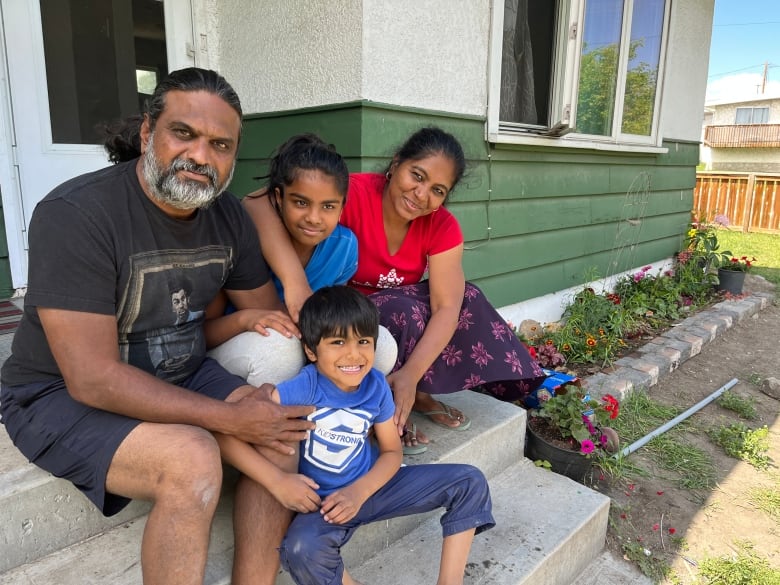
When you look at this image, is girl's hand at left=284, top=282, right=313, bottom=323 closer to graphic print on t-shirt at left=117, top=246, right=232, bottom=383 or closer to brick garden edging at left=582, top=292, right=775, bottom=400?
graphic print on t-shirt at left=117, top=246, right=232, bottom=383

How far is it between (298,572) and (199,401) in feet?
1.49

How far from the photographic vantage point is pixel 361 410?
4.82ft

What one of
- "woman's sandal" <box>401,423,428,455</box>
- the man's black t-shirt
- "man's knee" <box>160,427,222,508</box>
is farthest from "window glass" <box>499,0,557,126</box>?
"man's knee" <box>160,427,222,508</box>

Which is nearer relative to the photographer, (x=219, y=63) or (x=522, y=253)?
(x=219, y=63)

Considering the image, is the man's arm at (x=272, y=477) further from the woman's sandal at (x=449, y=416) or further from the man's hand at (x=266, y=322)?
the woman's sandal at (x=449, y=416)

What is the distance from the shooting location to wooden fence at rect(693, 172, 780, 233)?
11.4m

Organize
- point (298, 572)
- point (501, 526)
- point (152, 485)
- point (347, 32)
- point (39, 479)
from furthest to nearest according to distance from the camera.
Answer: point (347, 32), point (501, 526), point (39, 479), point (298, 572), point (152, 485)

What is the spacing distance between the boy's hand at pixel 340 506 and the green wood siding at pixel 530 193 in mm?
1716

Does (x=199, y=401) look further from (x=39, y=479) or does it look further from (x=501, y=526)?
(x=501, y=526)

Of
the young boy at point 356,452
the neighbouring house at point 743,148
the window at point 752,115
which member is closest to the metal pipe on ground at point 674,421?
the young boy at point 356,452

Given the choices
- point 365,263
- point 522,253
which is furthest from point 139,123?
point 522,253

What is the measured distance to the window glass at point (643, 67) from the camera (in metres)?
4.47

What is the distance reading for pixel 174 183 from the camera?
131 centimetres

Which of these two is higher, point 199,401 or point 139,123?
point 139,123
